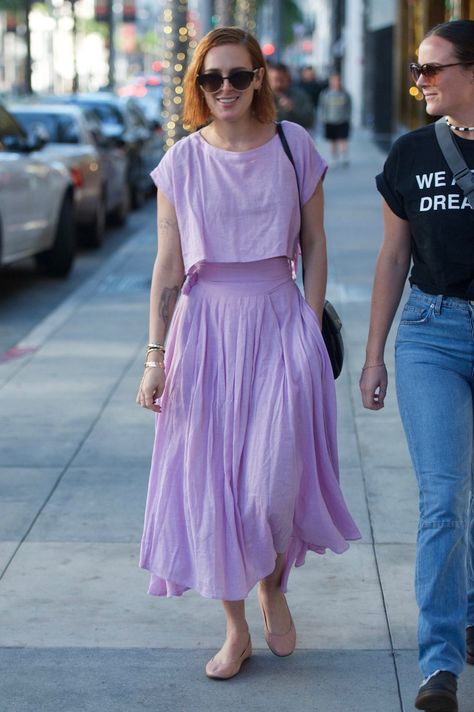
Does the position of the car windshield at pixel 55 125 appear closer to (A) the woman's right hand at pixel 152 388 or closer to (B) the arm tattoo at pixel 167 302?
(B) the arm tattoo at pixel 167 302

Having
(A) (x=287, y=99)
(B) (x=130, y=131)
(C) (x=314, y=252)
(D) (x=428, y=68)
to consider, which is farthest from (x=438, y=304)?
(B) (x=130, y=131)

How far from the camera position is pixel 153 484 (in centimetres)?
431

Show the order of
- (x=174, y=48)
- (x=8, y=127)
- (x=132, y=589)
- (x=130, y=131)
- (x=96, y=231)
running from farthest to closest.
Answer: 1. (x=130, y=131)
2. (x=96, y=231)
3. (x=174, y=48)
4. (x=8, y=127)
5. (x=132, y=589)

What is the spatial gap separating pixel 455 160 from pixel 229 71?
28.9 inches

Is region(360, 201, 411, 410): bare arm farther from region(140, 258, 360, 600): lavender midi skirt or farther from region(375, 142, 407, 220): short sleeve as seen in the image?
region(140, 258, 360, 600): lavender midi skirt

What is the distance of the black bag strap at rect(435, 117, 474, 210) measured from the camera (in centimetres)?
388

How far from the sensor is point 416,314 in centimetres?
401

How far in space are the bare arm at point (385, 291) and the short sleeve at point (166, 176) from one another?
0.63 metres

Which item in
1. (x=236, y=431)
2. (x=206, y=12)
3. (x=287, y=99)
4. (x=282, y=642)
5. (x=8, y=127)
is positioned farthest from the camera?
(x=206, y=12)

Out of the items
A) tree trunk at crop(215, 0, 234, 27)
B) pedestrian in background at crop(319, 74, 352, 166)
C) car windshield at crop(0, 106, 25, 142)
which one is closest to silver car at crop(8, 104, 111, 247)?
car windshield at crop(0, 106, 25, 142)

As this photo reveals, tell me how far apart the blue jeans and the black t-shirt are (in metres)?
0.06

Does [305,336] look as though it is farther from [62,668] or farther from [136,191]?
[136,191]

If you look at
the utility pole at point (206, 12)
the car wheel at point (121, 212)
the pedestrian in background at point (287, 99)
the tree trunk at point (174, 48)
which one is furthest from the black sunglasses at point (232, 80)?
the utility pole at point (206, 12)

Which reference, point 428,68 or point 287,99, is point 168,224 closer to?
point 428,68
